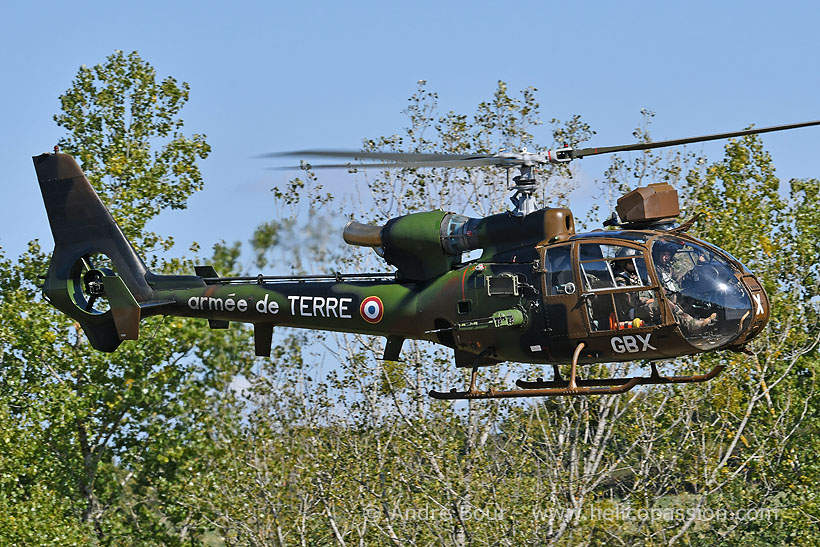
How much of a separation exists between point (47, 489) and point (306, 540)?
823 centimetres

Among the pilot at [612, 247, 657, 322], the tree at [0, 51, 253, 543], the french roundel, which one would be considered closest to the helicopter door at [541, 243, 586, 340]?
the pilot at [612, 247, 657, 322]

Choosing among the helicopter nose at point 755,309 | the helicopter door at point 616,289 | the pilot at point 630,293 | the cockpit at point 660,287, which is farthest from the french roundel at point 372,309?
the helicopter nose at point 755,309

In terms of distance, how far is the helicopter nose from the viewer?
1285 centimetres

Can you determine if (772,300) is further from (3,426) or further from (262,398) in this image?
(3,426)

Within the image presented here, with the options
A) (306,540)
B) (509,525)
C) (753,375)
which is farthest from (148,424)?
(753,375)

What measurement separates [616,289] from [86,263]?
9250 mm

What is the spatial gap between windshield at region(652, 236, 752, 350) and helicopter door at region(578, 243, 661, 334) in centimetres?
21

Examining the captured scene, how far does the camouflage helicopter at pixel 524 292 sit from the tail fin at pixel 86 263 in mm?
95

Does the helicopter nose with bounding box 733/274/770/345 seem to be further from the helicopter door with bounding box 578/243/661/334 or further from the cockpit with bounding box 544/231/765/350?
the helicopter door with bounding box 578/243/661/334

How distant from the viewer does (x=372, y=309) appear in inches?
589

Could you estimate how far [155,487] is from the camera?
3516 cm

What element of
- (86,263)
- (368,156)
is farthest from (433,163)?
(86,263)

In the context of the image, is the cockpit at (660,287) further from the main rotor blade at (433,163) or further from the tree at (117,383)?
the tree at (117,383)

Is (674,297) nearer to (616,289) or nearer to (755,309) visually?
(616,289)
